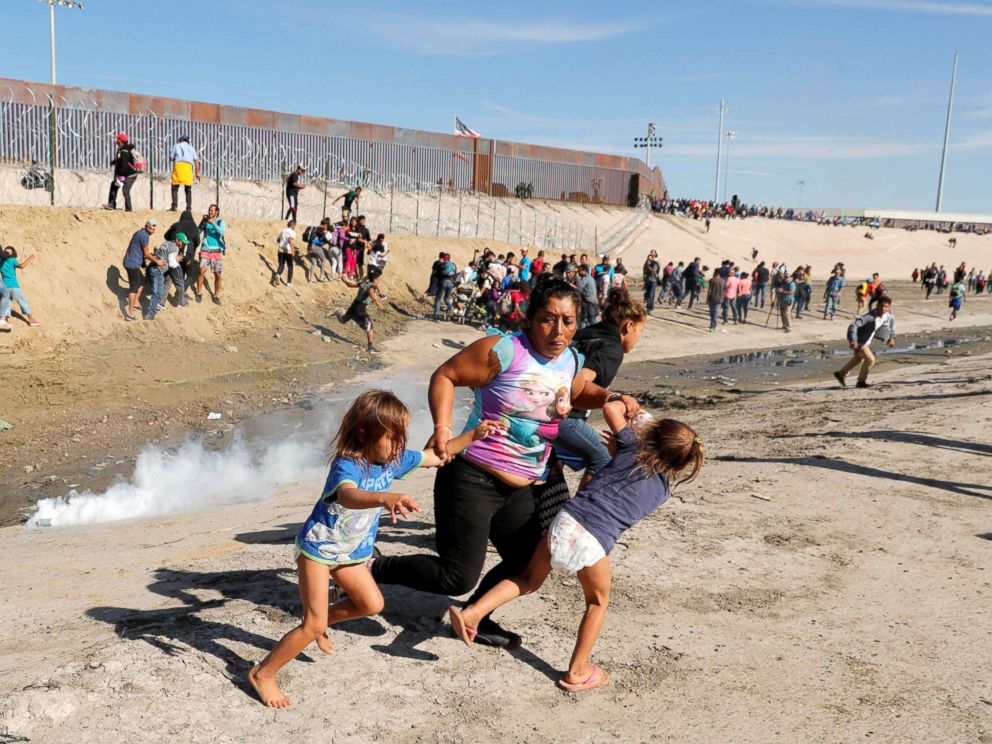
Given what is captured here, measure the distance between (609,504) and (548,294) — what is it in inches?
37.2

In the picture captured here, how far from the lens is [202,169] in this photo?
28.8 metres

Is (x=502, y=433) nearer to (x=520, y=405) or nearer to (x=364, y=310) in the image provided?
(x=520, y=405)

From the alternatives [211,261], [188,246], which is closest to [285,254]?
[211,261]

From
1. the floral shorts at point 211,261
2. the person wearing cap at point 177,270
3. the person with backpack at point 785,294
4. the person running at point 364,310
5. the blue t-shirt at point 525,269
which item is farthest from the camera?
the person with backpack at point 785,294

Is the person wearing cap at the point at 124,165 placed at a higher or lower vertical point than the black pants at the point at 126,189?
higher

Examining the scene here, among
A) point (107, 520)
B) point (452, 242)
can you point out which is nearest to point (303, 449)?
point (107, 520)

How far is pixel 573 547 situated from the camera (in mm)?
3850

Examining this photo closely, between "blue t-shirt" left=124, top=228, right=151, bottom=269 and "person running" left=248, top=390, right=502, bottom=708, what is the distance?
13.8m

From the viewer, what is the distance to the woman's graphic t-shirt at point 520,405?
3973 mm

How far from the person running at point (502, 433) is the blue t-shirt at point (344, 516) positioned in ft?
0.98

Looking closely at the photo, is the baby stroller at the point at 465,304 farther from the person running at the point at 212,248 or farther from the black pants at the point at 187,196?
the black pants at the point at 187,196

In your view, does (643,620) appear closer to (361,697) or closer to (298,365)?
(361,697)

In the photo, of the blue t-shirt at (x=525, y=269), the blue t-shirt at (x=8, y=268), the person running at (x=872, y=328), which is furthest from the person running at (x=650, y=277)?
the blue t-shirt at (x=8, y=268)

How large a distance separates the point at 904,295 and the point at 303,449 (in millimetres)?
35284
